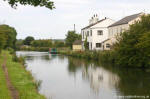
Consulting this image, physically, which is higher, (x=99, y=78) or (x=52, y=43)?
(x=52, y=43)

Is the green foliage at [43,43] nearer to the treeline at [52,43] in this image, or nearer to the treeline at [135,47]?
the treeline at [52,43]

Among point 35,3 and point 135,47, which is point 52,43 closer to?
point 135,47

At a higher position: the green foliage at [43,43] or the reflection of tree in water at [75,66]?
the green foliage at [43,43]

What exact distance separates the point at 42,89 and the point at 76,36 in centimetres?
6952

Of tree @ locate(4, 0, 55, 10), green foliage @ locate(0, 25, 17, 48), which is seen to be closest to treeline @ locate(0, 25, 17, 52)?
green foliage @ locate(0, 25, 17, 48)

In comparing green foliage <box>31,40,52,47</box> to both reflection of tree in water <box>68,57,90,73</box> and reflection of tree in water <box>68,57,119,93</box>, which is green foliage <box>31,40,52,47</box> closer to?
reflection of tree in water <box>68,57,90,73</box>

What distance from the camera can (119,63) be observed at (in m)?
32.2

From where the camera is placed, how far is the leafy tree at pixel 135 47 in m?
28.9

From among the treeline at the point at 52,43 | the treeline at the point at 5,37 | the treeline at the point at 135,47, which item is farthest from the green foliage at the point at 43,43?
the treeline at the point at 135,47

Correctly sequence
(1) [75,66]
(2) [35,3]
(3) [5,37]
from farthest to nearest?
(3) [5,37] → (1) [75,66] → (2) [35,3]

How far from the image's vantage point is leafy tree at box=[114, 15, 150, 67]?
28891 mm

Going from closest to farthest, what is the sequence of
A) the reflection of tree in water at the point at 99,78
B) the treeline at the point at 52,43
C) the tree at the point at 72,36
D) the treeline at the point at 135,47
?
the reflection of tree in water at the point at 99,78 → the treeline at the point at 135,47 → the tree at the point at 72,36 → the treeline at the point at 52,43

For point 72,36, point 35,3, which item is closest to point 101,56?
point 35,3

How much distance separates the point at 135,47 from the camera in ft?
96.8
